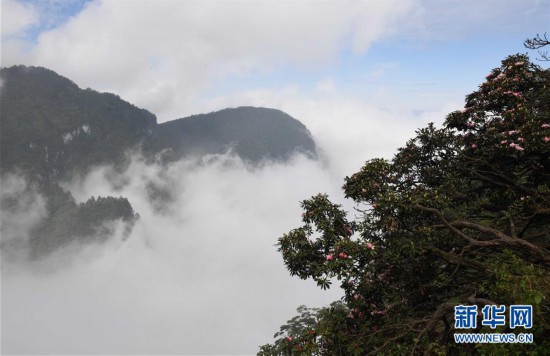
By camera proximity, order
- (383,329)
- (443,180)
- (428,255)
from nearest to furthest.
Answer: (383,329)
(428,255)
(443,180)

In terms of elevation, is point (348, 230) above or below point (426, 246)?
above

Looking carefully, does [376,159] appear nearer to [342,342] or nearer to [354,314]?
[354,314]

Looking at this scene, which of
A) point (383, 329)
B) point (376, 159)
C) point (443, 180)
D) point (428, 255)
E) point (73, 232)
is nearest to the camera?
point (383, 329)

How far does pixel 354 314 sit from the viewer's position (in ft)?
27.3

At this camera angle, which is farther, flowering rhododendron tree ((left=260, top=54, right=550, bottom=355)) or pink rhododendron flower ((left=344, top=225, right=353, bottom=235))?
pink rhododendron flower ((left=344, top=225, right=353, bottom=235))

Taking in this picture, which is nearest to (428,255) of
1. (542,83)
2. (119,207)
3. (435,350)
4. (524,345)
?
(435,350)

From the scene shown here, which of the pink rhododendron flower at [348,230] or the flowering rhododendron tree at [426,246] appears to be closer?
the flowering rhododendron tree at [426,246]

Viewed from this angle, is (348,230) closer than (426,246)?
No

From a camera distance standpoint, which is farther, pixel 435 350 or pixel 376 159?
pixel 376 159

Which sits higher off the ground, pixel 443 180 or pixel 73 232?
pixel 73 232

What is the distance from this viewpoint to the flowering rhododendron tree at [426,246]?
289 inches

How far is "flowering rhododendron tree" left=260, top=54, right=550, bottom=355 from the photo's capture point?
735 cm

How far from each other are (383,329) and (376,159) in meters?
4.00

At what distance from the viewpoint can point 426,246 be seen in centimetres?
768
